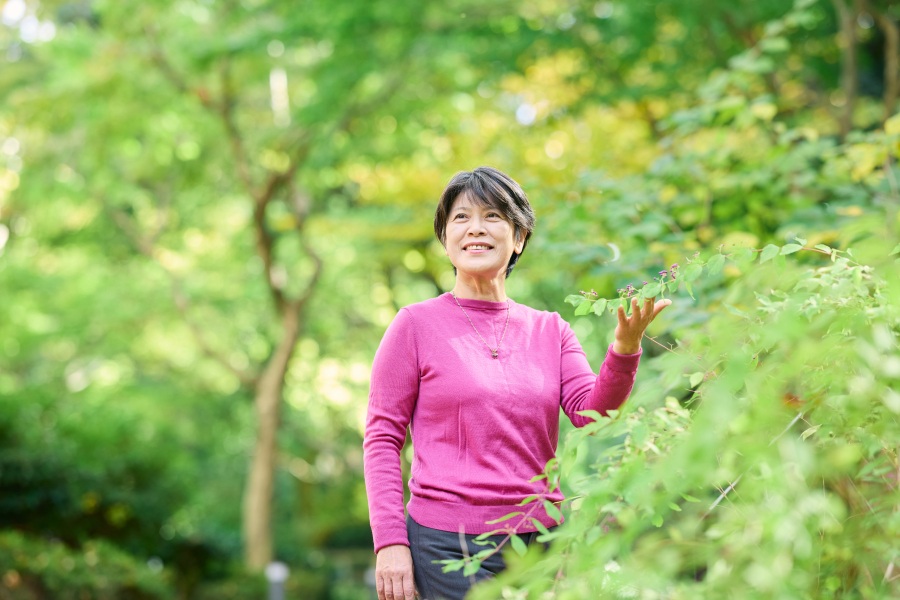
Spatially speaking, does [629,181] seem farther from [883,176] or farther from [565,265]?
[883,176]

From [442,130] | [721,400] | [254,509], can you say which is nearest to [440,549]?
[721,400]

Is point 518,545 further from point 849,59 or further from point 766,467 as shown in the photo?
point 849,59

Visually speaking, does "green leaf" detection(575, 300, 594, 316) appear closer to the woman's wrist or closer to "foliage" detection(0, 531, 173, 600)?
the woman's wrist

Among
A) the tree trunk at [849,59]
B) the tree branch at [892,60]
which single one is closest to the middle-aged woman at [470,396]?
the tree trunk at [849,59]

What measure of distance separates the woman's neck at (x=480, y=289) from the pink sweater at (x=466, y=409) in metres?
0.03

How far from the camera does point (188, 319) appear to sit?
13922 mm

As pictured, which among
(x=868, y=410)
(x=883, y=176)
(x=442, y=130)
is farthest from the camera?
(x=442, y=130)

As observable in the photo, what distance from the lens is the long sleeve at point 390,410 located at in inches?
88.3

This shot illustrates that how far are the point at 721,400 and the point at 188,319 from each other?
1346 centimetres

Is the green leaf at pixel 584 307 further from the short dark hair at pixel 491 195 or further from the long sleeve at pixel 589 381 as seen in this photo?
the short dark hair at pixel 491 195

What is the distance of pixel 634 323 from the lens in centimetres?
207

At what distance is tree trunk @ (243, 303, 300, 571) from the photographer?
43.3 ft

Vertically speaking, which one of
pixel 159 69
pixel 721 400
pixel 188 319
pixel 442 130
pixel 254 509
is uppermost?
pixel 159 69

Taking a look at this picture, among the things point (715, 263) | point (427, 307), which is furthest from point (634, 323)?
point (427, 307)
